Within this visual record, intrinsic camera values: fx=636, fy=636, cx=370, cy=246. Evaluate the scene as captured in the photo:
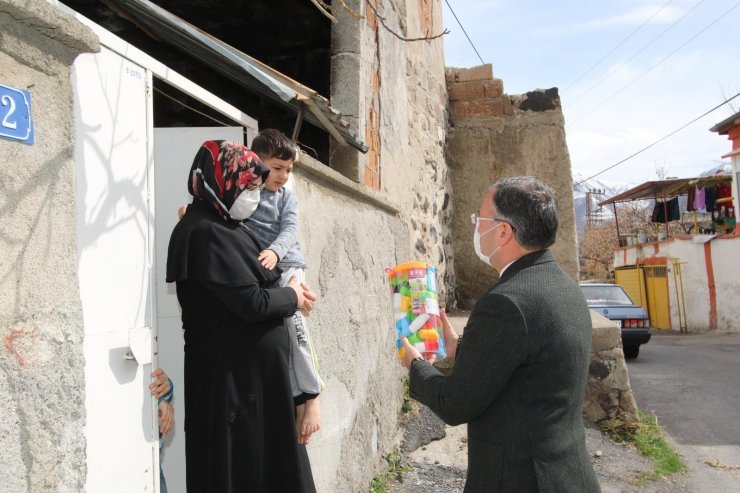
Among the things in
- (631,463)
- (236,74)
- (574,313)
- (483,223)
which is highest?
(236,74)

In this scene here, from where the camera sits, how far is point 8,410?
4.70 feet

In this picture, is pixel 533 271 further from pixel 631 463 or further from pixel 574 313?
pixel 631 463

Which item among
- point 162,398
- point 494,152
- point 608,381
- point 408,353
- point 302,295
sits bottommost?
point 608,381

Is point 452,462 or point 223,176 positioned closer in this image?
point 223,176

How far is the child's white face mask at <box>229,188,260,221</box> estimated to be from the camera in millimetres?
2189

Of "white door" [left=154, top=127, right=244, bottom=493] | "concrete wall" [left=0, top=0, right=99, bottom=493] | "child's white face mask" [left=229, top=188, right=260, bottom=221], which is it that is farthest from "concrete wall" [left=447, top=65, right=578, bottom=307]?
"concrete wall" [left=0, top=0, right=99, bottom=493]

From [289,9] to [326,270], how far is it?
3.07 m

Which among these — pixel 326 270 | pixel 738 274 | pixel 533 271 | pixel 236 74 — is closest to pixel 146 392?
pixel 533 271

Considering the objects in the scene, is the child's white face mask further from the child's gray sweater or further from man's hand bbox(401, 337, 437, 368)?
man's hand bbox(401, 337, 437, 368)

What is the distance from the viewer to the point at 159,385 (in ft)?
7.25

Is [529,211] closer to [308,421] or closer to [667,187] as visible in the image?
[308,421]

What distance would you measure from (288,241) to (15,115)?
127cm

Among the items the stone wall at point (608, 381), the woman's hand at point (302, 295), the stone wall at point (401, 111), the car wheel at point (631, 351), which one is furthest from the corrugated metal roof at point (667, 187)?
the woman's hand at point (302, 295)

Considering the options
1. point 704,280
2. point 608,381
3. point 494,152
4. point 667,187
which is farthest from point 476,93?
point 667,187
